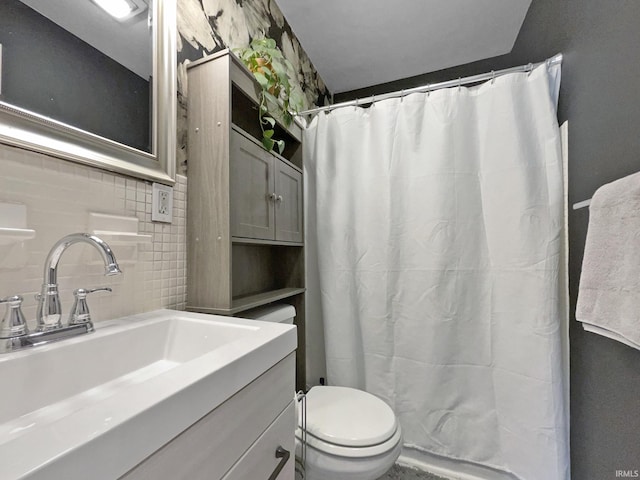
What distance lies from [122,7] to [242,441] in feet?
3.78

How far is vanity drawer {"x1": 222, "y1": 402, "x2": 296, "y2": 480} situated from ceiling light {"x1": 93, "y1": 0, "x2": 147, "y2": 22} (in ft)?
3.77

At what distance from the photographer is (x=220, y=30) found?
3.61ft

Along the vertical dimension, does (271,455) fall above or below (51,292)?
below

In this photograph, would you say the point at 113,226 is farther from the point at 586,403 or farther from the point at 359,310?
the point at 586,403

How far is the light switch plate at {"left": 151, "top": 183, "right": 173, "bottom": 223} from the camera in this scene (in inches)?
32.9

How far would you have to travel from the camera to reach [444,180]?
1.30m

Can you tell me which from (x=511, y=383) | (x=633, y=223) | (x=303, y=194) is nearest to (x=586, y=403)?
(x=511, y=383)

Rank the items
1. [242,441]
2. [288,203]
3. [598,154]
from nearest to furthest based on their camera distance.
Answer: [242,441] < [598,154] < [288,203]

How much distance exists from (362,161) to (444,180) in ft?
1.36

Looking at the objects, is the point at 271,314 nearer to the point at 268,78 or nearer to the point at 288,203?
the point at 288,203

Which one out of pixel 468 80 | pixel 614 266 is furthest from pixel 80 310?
pixel 468 80

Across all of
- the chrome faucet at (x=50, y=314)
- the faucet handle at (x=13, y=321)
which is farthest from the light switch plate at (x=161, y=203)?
the faucet handle at (x=13, y=321)
